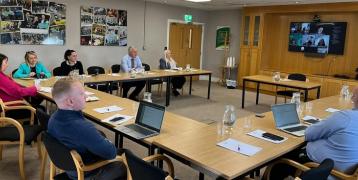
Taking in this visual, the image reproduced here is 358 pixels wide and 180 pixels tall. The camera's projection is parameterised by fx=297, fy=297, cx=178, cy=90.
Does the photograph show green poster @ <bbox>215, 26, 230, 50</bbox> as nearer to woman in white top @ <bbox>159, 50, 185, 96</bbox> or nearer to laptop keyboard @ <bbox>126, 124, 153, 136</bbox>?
woman in white top @ <bbox>159, 50, 185, 96</bbox>

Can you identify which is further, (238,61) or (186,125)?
(238,61)

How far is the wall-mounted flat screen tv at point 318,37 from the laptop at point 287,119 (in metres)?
5.42

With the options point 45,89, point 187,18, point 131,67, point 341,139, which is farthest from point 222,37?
point 341,139

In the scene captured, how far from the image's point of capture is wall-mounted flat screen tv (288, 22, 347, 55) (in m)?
7.16

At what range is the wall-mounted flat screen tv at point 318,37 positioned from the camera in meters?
7.16

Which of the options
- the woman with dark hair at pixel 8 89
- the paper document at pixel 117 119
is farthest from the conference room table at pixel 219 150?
the woman with dark hair at pixel 8 89

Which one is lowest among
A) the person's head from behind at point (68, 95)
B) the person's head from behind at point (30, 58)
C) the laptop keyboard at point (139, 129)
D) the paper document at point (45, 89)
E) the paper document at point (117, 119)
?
the laptop keyboard at point (139, 129)

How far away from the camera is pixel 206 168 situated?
1.71 m

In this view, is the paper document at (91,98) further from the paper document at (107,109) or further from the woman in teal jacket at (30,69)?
the woman in teal jacket at (30,69)

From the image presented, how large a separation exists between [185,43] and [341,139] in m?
7.45

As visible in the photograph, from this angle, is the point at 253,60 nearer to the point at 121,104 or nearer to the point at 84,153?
the point at 121,104

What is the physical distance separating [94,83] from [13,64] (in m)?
2.42

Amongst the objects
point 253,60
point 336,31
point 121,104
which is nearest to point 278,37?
point 253,60

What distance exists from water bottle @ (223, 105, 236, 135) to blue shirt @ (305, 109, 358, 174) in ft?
2.05
